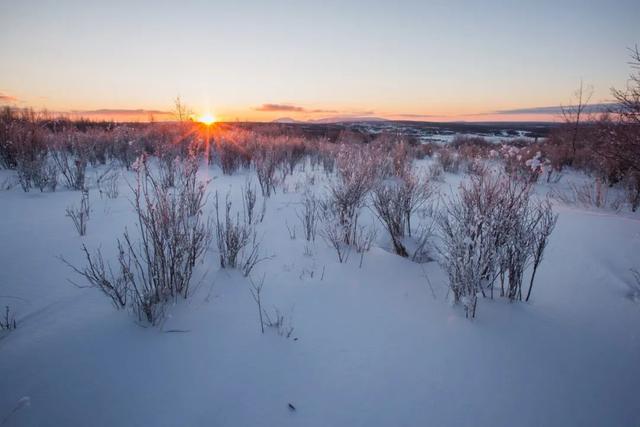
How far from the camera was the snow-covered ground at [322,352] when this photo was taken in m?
1.63

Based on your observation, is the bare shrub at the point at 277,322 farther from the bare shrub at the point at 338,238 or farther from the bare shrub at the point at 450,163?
the bare shrub at the point at 450,163

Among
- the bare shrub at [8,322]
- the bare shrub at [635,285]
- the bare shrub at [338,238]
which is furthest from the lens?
the bare shrub at [338,238]

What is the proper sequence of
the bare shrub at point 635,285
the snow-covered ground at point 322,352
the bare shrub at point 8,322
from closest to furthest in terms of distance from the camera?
the snow-covered ground at point 322,352, the bare shrub at point 8,322, the bare shrub at point 635,285

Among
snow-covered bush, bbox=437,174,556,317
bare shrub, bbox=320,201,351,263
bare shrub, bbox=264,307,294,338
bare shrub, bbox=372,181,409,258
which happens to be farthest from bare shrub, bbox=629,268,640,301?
bare shrub, bbox=264,307,294,338

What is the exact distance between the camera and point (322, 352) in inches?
80.2

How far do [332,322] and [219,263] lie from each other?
1394mm

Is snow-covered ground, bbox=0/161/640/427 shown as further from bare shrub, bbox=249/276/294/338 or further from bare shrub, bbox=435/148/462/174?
bare shrub, bbox=435/148/462/174

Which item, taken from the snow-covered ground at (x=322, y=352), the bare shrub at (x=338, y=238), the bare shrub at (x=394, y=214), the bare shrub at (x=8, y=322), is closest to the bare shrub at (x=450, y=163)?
the bare shrub at (x=394, y=214)

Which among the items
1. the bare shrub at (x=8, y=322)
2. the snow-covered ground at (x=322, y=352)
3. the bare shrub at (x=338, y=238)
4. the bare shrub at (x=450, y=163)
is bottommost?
the snow-covered ground at (x=322, y=352)

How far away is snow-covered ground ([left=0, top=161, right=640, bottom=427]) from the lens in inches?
64.3

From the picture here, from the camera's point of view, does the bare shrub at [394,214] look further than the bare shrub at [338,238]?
Yes

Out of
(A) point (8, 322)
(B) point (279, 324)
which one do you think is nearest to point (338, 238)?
(B) point (279, 324)

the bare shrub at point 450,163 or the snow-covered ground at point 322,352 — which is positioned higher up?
the bare shrub at point 450,163

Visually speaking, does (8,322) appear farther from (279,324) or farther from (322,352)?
(322,352)
